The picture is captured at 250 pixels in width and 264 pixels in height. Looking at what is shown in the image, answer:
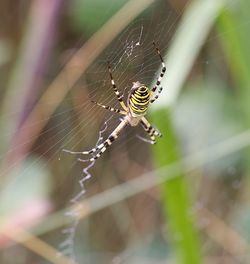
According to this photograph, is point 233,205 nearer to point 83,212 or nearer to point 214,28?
point 214,28

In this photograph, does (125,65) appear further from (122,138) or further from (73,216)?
(122,138)

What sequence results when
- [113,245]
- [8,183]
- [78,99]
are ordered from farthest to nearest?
[113,245]
[78,99]
[8,183]

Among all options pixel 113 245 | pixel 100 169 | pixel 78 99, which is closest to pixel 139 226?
pixel 113 245

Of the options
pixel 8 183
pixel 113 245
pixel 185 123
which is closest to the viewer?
pixel 8 183

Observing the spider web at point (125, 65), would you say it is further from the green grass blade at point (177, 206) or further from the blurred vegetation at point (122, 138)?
the green grass blade at point (177, 206)

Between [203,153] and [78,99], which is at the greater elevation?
[78,99]

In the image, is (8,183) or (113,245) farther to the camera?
(113,245)

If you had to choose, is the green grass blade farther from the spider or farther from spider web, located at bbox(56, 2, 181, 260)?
spider web, located at bbox(56, 2, 181, 260)
